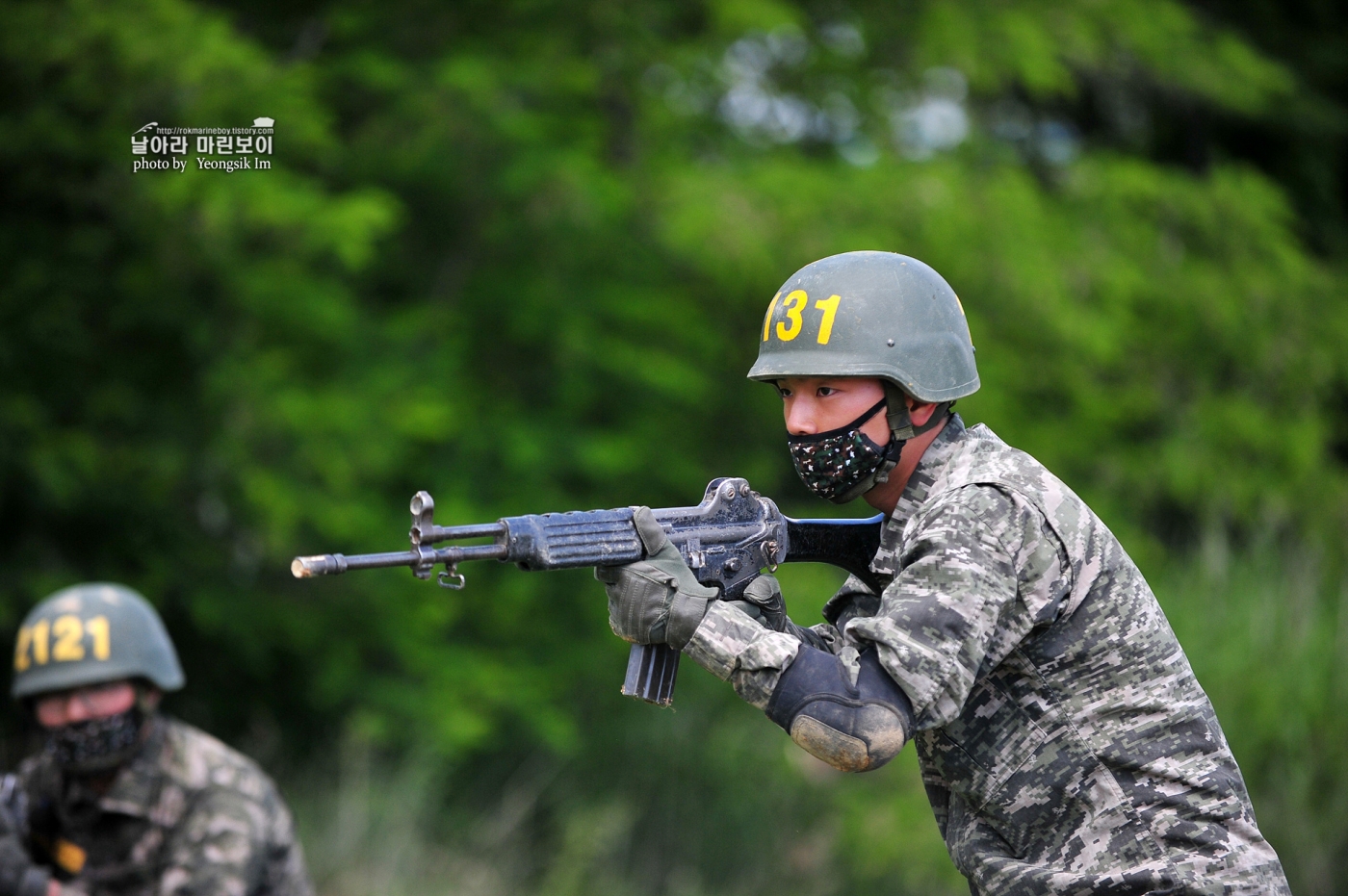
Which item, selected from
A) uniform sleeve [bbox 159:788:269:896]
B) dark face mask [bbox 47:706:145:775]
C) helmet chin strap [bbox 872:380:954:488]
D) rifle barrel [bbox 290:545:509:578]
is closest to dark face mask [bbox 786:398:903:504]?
helmet chin strap [bbox 872:380:954:488]

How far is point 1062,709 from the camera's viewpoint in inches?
116

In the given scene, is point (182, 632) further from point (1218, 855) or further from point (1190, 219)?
point (1190, 219)

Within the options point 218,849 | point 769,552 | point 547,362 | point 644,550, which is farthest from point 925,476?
point 547,362

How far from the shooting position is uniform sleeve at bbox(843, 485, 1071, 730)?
2678 millimetres

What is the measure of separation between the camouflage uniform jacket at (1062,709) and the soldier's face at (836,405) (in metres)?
0.22

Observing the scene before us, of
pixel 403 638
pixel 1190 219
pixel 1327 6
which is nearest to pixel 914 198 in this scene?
pixel 1190 219

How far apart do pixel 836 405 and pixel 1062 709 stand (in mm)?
856

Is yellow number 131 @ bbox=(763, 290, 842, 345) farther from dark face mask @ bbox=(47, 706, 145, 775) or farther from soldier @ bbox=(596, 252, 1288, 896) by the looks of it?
dark face mask @ bbox=(47, 706, 145, 775)

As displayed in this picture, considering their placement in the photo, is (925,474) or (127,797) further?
(127,797)

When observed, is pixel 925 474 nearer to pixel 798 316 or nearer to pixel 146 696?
pixel 798 316

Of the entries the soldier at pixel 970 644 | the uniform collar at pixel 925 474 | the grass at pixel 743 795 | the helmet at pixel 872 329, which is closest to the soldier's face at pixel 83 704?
the grass at pixel 743 795

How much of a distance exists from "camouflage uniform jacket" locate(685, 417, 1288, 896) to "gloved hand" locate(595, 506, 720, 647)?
0.16 feet

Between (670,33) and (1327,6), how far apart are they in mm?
7952

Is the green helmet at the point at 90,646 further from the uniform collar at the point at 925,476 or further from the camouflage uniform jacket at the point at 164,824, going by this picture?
the uniform collar at the point at 925,476
